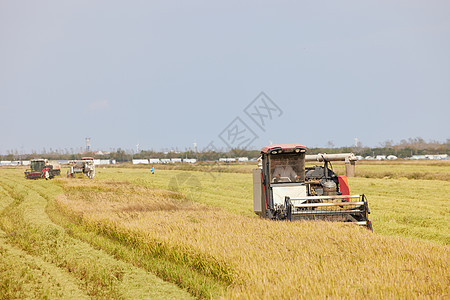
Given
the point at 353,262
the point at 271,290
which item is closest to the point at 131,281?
the point at 271,290

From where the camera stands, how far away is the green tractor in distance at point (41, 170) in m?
43.2

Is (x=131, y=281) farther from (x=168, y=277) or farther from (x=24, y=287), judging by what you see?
(x=24, y=287)

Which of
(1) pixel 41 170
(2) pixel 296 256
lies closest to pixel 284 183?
(2) pixel 296 256

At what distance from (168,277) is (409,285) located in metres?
4.29

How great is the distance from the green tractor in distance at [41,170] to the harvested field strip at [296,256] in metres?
35.5

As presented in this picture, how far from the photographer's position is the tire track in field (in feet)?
23.1

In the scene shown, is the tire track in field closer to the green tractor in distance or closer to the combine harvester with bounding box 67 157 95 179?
the combine harvester with bounding box 67 157 95 179

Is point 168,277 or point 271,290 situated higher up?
point 271,290

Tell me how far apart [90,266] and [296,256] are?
14.2 ft

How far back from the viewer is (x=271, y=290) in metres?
5.38

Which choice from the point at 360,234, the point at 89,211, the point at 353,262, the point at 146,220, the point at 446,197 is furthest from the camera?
the point at 446,197

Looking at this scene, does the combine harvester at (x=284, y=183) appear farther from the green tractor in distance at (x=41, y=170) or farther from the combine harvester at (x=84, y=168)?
the green tractor in distance at (x=41, y=170)

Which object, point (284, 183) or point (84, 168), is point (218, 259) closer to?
point (284, 183)

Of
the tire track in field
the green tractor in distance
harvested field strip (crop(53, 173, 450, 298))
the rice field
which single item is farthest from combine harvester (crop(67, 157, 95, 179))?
harvested field strip (crop(53, 173, 450, 298))
